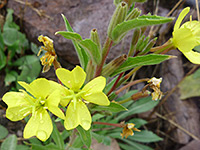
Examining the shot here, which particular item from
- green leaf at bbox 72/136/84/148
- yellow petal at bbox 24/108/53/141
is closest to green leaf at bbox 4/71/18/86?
green leaf at bbox 72/136/84/148

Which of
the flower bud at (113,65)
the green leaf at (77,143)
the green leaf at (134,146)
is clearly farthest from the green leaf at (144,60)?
the green leaf at (134,146)

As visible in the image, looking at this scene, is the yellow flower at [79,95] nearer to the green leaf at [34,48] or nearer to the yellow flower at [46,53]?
the yellow flower at [46,53]

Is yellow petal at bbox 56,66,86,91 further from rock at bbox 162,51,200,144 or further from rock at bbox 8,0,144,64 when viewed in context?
rock at bbox 162,51,200,144

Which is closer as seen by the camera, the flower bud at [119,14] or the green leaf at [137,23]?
the green leaf at [137,23]

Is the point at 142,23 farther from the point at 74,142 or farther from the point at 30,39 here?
the point at 30,39

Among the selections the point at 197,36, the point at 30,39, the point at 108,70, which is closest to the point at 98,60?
the point at 108,70

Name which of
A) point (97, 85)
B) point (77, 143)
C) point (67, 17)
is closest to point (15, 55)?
point (67, 17)
